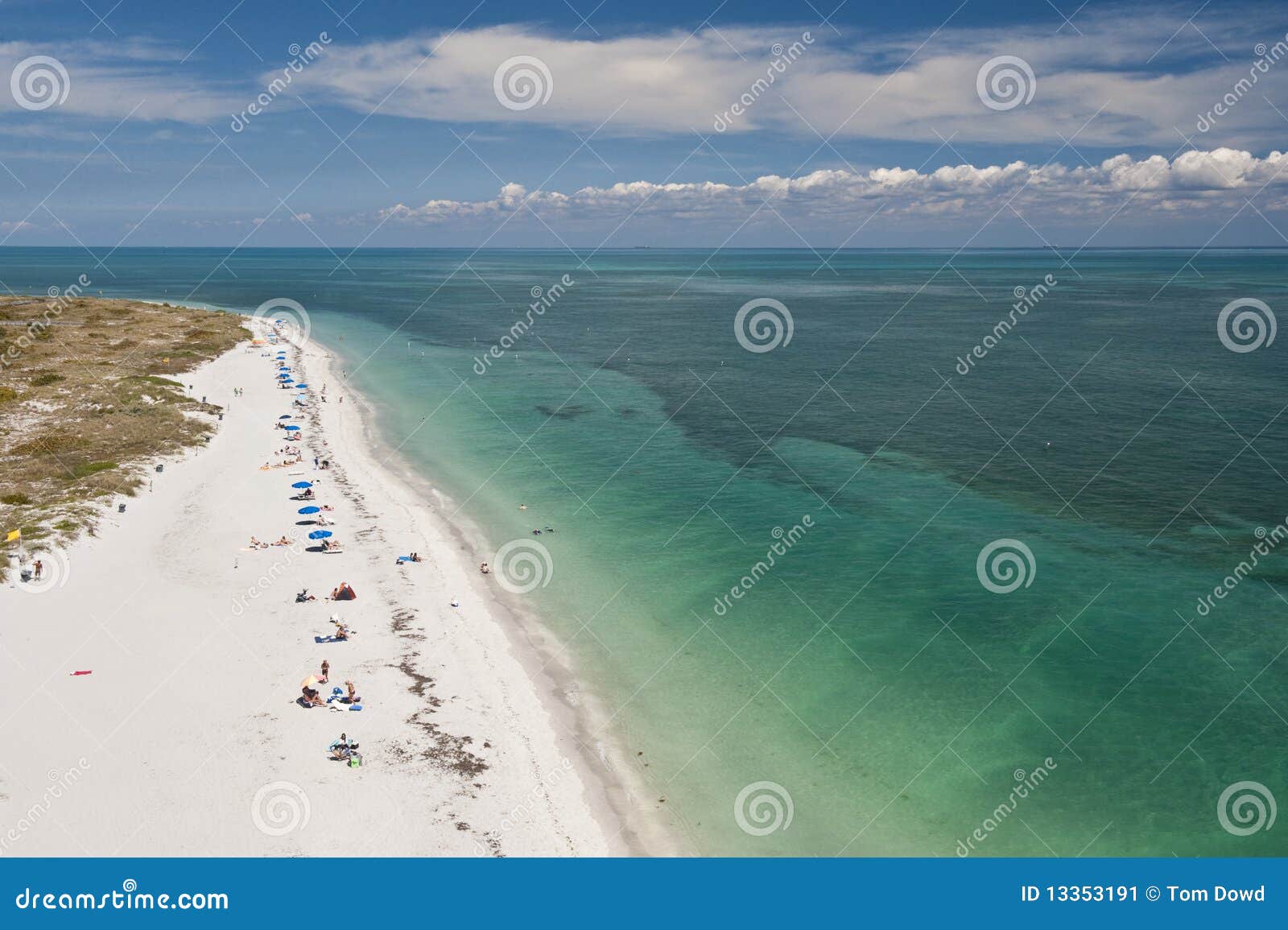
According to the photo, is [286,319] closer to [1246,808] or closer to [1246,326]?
[1246,808]

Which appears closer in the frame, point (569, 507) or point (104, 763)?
point (104, 763)

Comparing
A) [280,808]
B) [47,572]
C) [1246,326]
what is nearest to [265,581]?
[47,572]

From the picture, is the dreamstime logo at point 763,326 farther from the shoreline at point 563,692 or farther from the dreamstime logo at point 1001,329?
the shoreline at point 563,692

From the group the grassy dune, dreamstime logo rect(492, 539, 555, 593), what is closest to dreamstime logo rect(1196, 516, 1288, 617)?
dreamstime logo rect(492, 539, 555, 593)

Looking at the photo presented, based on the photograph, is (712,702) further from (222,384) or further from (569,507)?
(222,384)

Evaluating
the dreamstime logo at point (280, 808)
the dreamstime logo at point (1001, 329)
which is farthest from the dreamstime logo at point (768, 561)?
the dreamstime logo at point (1001, 329)

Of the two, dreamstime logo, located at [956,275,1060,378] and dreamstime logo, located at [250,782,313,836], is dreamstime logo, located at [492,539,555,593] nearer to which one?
dreamstime logo, located at [250,782,313,836]

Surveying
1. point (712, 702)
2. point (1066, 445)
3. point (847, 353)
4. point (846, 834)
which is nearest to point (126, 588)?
point (712, 702)
